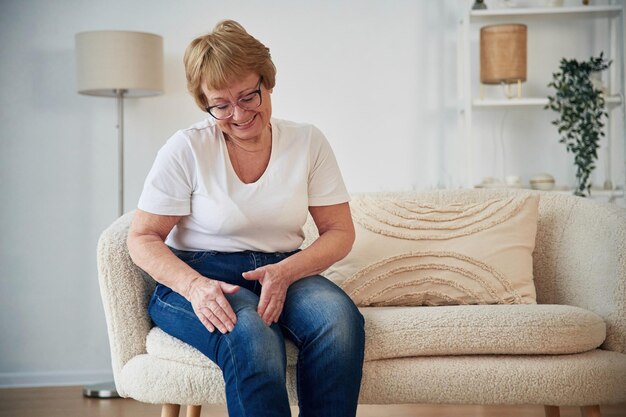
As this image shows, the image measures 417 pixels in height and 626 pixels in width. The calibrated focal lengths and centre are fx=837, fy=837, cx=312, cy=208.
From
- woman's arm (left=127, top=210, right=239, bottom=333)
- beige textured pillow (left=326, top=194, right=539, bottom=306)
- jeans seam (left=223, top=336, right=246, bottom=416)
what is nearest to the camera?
jeans seam (left=223, top=336, right=246, bottom=416)

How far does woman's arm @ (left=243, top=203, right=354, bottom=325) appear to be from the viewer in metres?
1.82

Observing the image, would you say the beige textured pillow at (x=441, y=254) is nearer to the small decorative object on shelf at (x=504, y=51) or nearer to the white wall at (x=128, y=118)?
the small decorative object on shelf at (x=504, y=51)

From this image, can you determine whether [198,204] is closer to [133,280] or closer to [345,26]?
[133,280]

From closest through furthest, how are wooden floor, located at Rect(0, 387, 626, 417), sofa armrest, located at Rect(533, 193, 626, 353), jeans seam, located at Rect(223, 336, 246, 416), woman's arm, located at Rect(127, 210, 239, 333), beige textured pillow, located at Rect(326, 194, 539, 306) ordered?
1. jeans seam, located at Rect(223, 336, 246, 416)
2. woman's arm, located at Rect(127, 210, 239, 333)
3. sofa armrest, located at Rect(533, 193, 626, 353)
4. beige textured pillow, located at Rect(326, 194, 539, 306)
5. wooden floor, located at Rect(0, 387, 626, 417)

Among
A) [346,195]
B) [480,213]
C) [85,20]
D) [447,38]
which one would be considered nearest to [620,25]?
[447,38]

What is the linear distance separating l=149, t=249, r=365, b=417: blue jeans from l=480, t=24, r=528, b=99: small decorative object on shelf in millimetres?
1753

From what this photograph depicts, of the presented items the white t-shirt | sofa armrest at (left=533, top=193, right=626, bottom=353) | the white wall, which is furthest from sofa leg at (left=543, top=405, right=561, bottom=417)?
the white wall

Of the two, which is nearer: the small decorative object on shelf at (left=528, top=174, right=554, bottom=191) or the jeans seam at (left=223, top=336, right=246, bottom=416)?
the jeans seam at (left=223, top=336, right=246, bottom=416)

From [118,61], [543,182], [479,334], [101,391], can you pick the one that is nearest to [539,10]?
[543,182]

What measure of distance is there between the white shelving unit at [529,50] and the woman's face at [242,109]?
1587 millimetres

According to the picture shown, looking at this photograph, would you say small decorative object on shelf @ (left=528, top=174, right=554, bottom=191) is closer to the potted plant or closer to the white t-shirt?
the potted plant

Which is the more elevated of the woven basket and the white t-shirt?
the woven basket

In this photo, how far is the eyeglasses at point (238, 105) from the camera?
6.33ft

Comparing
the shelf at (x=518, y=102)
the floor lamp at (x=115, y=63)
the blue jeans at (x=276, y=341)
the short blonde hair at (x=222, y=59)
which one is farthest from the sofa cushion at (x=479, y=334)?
the floor lamp at (x=115, y=63)
